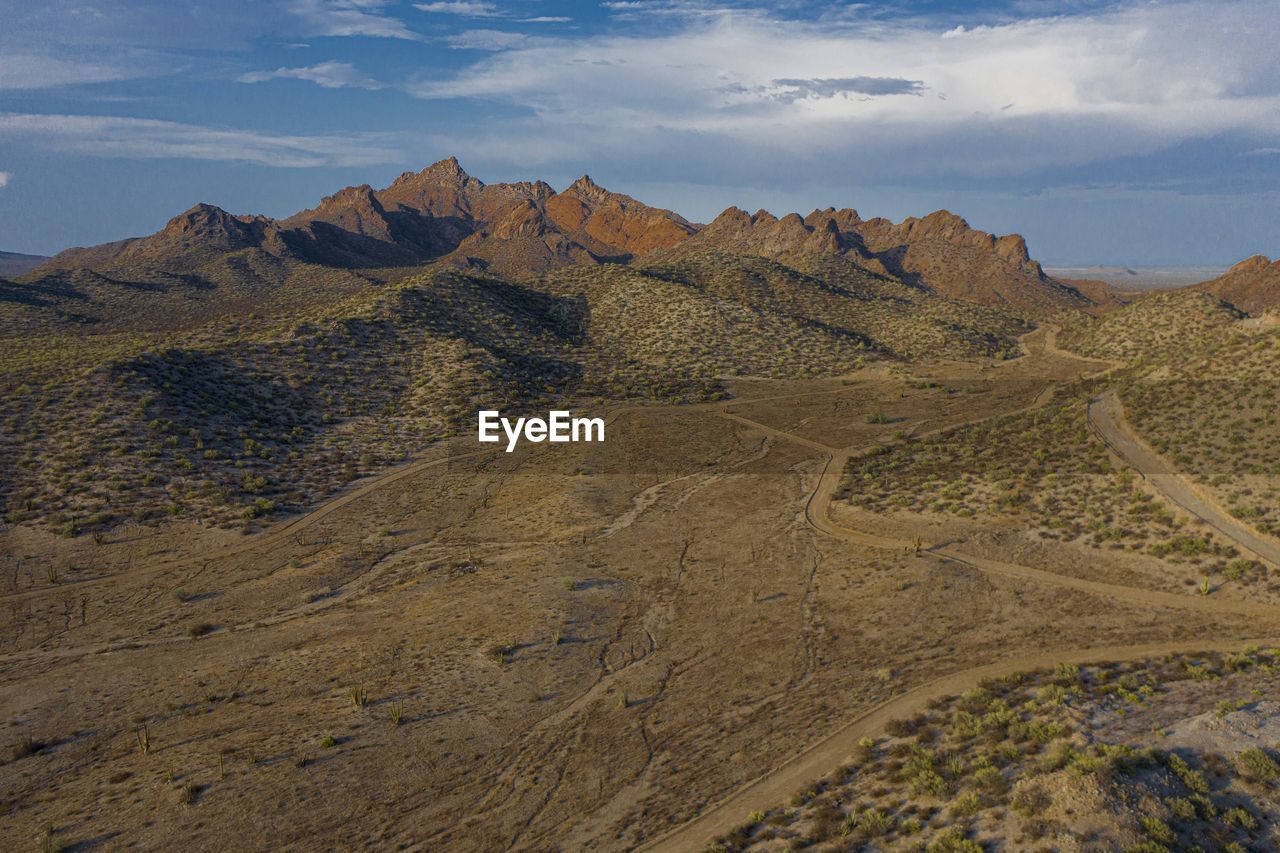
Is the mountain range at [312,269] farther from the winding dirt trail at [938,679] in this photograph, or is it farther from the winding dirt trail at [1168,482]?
the winding dirt trail at [938,679]

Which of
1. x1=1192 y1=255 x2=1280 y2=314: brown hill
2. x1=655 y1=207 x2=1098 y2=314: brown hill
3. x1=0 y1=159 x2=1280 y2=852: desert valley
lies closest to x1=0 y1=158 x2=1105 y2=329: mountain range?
x1=655 y1=207 x2=1098 y2=314: brown hill

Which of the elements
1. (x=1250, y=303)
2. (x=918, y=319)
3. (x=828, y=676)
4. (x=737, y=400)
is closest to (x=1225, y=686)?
(x=828, y=676)

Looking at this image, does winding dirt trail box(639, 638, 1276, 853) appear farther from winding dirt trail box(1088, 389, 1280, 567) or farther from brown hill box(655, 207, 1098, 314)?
brown hill box(655, 207, 1098, 314)

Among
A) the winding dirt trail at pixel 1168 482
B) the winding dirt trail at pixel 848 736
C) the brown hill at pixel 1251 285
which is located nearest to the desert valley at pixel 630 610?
the winding dirt trail at pixel 848 736

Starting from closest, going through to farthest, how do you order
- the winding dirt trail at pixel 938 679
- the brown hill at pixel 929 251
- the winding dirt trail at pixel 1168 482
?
1. the winding dirt trail at pixel 938 679
2. the winding dirt trail at pixel 1168 482
3. the brown hill at pixel 929 251

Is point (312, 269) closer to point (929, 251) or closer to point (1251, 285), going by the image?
point (929, 251)

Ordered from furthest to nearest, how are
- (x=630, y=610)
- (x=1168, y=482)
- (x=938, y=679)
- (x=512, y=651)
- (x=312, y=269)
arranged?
(x=312, y=269), (x=1168, y=482), (x=630, y=610), (x=512, y=651), (x=938, y=679)

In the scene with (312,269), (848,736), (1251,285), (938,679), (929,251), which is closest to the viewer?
(848,736)

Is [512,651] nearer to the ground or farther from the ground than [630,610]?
nearer to the ground

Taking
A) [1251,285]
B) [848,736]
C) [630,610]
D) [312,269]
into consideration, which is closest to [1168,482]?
[848,736]
